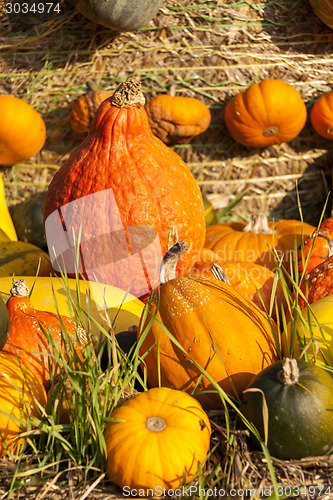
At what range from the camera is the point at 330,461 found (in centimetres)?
142

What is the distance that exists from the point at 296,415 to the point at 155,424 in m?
0.39

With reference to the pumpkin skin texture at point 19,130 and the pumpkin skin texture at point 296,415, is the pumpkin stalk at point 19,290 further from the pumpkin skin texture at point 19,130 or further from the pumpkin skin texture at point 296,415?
the pumpkin skin texture at point 19,130

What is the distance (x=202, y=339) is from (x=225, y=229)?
6.02ft

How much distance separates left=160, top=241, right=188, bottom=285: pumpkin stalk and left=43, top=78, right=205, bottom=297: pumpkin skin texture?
1.18 feet

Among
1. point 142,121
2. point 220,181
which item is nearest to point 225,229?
point 220,181

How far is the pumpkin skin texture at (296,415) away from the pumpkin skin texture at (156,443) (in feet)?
0.61

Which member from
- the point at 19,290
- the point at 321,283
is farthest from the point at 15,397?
the point at 321,283

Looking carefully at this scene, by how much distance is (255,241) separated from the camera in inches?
124

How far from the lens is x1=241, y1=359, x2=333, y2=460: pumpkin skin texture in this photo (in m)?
1.40

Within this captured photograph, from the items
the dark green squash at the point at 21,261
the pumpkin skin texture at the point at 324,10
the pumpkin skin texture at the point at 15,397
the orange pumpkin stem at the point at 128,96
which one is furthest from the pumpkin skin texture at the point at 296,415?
the pumpkin skin texture at the point at 324,10

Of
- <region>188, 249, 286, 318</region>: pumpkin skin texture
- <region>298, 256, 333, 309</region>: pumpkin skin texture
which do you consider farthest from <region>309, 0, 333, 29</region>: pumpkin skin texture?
<region>298, 256, 333, 309</region>: pumpkin skin texture

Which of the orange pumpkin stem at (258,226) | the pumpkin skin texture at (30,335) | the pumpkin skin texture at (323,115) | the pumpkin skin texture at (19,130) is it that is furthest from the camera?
the pumpkin skin texture at (323,115)

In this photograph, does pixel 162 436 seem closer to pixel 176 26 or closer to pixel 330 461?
pixel 330 461

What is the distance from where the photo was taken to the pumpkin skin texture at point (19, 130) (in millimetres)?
3443
